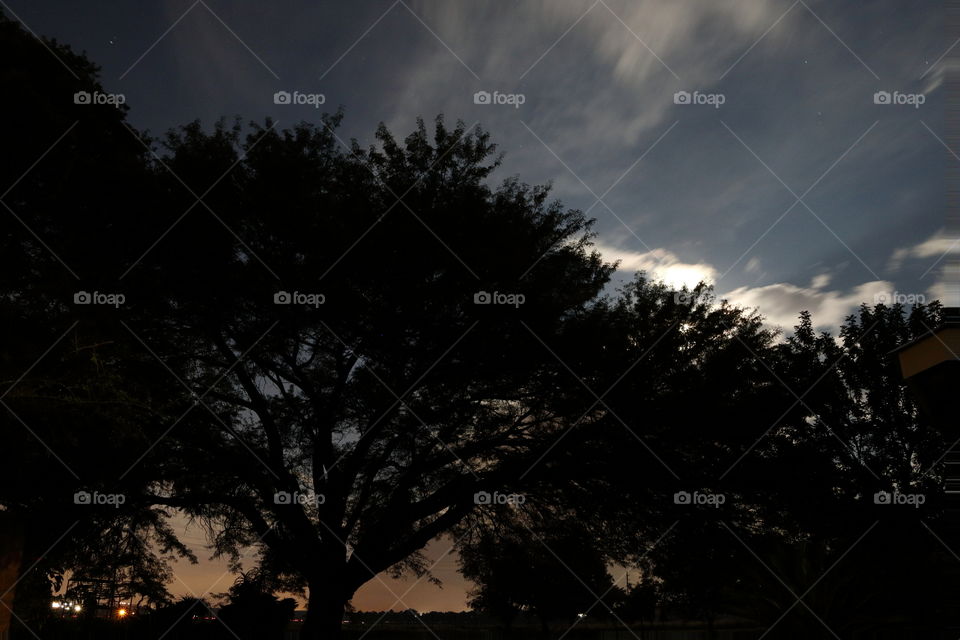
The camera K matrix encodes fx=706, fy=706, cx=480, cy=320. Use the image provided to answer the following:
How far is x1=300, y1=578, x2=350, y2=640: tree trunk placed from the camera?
59.9 ft

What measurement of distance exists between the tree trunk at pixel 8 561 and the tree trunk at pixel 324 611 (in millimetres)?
6865

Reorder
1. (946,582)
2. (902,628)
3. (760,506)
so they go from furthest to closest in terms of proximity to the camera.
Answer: (760,506), (946,582), (902,628)

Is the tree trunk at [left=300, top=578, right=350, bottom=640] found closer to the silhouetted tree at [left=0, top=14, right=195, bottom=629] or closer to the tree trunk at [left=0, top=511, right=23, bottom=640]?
the silhouetted tree at [left=0, top=14, right=195, bottom=629]

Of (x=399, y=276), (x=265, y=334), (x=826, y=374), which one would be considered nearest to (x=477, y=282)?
(x=399, y=276)

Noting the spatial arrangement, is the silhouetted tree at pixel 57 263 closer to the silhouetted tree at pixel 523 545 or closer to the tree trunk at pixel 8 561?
the tree trunk at pixel 8 561

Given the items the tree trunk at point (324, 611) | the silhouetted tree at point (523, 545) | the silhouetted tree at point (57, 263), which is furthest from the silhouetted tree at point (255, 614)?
the silhouetted tree at point (523, 545)

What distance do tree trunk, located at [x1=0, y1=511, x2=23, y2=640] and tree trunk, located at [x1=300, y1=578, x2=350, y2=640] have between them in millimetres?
6865

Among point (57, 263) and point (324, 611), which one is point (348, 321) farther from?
point (324, 611)

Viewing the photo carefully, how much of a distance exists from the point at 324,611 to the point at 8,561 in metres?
7.63

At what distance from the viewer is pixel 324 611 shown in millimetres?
18406

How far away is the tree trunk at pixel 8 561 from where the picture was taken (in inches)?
522

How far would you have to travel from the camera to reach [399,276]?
53.5ft

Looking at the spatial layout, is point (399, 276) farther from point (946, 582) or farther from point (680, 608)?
point (680, 608)

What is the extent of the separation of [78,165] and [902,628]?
15727 mm
